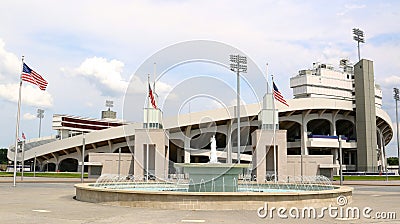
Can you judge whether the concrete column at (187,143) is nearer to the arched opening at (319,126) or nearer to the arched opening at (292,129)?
the arched opening at (292,129)

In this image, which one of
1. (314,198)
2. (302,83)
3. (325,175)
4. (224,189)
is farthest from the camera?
(302,83)

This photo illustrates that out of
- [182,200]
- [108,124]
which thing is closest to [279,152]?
[182,200]

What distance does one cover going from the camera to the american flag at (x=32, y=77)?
27.8m

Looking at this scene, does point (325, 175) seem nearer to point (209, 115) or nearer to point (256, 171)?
point (256, 171)

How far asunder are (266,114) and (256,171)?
6.84m

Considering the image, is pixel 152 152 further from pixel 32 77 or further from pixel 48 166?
pixel 48 166

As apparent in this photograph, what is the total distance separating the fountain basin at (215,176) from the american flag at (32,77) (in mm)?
14259

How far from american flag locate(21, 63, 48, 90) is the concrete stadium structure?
20.3 metres

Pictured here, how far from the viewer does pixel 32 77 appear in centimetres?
2778

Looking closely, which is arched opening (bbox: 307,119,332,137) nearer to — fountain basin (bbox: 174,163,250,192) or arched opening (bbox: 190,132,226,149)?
arched opening (bbox: 190,132,226,149)

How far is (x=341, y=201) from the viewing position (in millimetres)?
16297

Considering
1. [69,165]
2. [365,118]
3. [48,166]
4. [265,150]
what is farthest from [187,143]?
[48,166]

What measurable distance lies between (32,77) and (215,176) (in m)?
16.1

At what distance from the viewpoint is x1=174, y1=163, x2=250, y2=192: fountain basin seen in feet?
60.7
